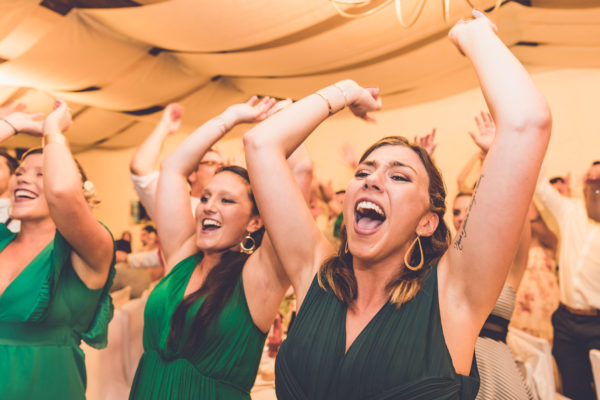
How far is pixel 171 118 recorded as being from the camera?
1936 mm

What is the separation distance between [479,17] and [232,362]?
110 centimetres

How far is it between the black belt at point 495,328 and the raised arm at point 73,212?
1.45m

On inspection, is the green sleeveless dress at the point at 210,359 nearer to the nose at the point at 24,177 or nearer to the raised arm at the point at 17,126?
the nose at the point at 24,177

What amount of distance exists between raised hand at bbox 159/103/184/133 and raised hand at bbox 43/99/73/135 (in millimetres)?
364

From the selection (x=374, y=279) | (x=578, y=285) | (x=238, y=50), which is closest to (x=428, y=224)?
(x=374, y=279)

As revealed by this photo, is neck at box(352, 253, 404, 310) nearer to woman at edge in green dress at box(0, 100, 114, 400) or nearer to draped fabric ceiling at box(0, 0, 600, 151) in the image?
woman at edge in green dress at box(0, 100, 114, 400)

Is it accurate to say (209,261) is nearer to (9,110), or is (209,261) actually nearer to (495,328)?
(495,328)

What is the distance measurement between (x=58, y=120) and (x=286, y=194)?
106cm

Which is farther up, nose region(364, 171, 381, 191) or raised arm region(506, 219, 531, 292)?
nose region(364, 171, 381, 191)

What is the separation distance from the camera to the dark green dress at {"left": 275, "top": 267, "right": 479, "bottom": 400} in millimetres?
850

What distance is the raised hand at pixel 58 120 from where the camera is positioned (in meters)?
1.61

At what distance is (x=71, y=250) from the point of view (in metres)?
1.58

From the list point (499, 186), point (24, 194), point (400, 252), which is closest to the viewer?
point (499, 186)

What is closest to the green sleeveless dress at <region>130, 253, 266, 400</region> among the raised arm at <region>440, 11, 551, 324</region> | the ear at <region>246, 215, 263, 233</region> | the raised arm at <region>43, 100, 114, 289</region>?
the ear at <region>246, 215, 263, 233</region>
